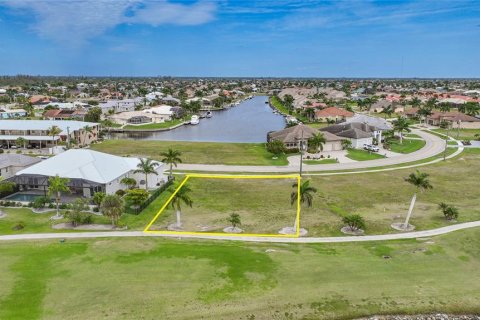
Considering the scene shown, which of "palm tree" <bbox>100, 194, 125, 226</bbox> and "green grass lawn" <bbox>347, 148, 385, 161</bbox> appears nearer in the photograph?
"palm tree" <bbox>100, 194, 125, 226</bbox>

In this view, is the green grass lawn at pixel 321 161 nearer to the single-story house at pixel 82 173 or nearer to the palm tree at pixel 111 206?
the single-story house at pixel 82 173

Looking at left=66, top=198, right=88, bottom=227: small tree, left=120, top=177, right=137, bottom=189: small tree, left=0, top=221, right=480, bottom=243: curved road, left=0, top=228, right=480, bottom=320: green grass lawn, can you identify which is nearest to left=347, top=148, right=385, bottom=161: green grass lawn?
left=0, top=221, right=480, bottom=243: curved road

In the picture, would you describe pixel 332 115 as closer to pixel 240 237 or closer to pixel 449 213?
pixel 449 213

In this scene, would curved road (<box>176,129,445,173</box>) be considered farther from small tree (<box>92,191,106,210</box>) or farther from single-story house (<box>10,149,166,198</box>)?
small tree (<box>92,191,106,210</box>)

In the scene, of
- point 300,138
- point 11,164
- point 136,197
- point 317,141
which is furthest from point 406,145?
point 11,164

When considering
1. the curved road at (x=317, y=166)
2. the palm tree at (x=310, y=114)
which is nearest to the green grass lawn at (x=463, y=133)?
the curved road at (x=317, y=166)

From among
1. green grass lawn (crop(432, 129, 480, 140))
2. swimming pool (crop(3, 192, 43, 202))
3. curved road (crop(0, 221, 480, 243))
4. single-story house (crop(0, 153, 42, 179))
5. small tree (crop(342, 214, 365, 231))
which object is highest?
A: single-story house (crop(0, 153, 42, 179))

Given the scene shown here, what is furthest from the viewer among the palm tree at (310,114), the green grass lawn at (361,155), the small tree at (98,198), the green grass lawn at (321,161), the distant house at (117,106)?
the distant house at (117,106)
